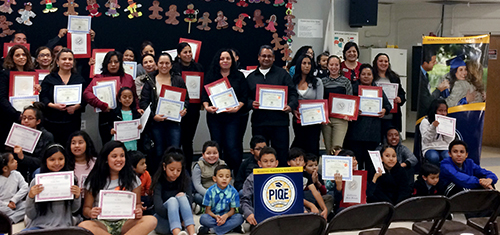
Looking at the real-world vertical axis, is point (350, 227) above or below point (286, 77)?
below

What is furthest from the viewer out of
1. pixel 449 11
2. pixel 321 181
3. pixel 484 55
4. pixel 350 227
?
pixel 449 11

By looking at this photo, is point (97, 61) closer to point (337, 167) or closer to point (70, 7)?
point (70, 7)

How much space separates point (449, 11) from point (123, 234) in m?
7.49

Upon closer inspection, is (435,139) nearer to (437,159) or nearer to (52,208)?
(437,159)

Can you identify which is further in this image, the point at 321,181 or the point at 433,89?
the point at 433,89

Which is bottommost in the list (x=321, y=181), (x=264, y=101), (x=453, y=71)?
(x=321, y=181)

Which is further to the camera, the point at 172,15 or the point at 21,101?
the point at 172,15

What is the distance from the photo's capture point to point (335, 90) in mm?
4996

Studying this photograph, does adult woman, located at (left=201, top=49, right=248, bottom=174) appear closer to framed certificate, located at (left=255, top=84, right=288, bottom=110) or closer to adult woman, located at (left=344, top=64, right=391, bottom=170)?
framed certificate, located at (left=255, top=84, right=288, bottom=110)

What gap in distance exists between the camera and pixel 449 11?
868cm

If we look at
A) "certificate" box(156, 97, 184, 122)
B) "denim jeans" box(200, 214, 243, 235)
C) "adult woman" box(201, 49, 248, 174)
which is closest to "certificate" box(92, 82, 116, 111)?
"certificate" box(156, 97, 184, 122)

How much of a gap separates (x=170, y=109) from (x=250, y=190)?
1.27 meters

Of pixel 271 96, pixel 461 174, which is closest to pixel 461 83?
pixel 461 174

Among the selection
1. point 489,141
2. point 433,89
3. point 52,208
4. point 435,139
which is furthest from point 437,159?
point 489,141
